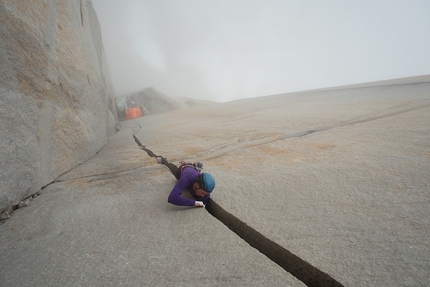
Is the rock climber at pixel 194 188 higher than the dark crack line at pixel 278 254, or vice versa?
the rock climber at pixel 194 188

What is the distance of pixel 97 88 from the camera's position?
427 centimetres

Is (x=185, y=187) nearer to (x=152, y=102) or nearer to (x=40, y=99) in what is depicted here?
(x=40, y=99)

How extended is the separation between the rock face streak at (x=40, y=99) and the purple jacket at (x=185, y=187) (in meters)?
1.30

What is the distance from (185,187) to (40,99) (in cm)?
186

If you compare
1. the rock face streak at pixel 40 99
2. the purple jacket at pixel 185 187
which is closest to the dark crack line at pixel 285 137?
the purple jacket at pixel 185 187

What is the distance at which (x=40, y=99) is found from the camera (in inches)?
95.9

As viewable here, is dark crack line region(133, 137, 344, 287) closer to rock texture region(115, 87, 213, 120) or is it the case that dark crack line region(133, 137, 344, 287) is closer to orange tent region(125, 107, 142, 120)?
orange tent region(125, 107, 142, 120)

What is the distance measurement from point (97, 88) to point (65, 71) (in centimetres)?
120

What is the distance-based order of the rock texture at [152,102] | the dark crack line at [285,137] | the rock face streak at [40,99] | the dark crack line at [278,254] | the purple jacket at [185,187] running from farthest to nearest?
the rock texture at [152,102] → the dark crack line at [285,137] → the rock face streak at [40,99] → the purple jacket at [185,187] → the dark crack line at [278,254]

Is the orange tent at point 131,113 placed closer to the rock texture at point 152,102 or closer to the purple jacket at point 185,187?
the rock texture at point 152,102

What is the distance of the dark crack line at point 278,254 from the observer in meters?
1.10

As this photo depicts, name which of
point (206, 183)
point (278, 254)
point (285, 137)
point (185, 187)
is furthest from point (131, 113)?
point (278, 254)

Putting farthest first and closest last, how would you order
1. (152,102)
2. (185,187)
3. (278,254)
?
1. (152,102)
2. (185,187)
3. (278,254)

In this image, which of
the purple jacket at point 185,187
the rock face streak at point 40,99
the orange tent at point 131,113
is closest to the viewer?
the purple jacket at point 185,187
